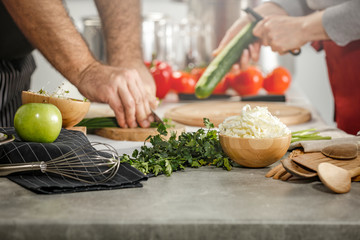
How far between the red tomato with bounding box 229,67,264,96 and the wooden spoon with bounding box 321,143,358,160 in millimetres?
1219

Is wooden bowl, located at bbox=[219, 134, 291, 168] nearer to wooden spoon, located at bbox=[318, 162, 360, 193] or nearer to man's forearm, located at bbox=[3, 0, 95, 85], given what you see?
wooden spoon, located at bbox=[318, 162, 360, 193]

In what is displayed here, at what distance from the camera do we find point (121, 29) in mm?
1690

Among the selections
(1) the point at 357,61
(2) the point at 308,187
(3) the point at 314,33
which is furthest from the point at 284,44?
(2) the point at 308,187

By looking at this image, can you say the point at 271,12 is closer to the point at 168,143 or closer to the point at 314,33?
the point at 314,33

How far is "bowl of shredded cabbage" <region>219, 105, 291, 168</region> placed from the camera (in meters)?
0.84

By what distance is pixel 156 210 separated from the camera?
64 centimetres

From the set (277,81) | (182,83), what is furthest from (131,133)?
(277,81)

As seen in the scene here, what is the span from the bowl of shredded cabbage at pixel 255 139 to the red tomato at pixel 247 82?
1.19 meters

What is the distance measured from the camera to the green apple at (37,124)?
903 mm

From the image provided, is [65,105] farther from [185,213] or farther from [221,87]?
[221,87]

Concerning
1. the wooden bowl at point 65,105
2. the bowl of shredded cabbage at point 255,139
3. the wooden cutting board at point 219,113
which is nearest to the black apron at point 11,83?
the wooden bowl at point 65,105

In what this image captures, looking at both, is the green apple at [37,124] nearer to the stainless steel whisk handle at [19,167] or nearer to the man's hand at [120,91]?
the stainless steel whisk handle at [19,167]

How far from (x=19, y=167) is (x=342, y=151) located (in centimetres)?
57

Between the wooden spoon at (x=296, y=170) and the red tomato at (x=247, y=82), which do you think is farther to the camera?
the red tomato at (x=247, y=82)
